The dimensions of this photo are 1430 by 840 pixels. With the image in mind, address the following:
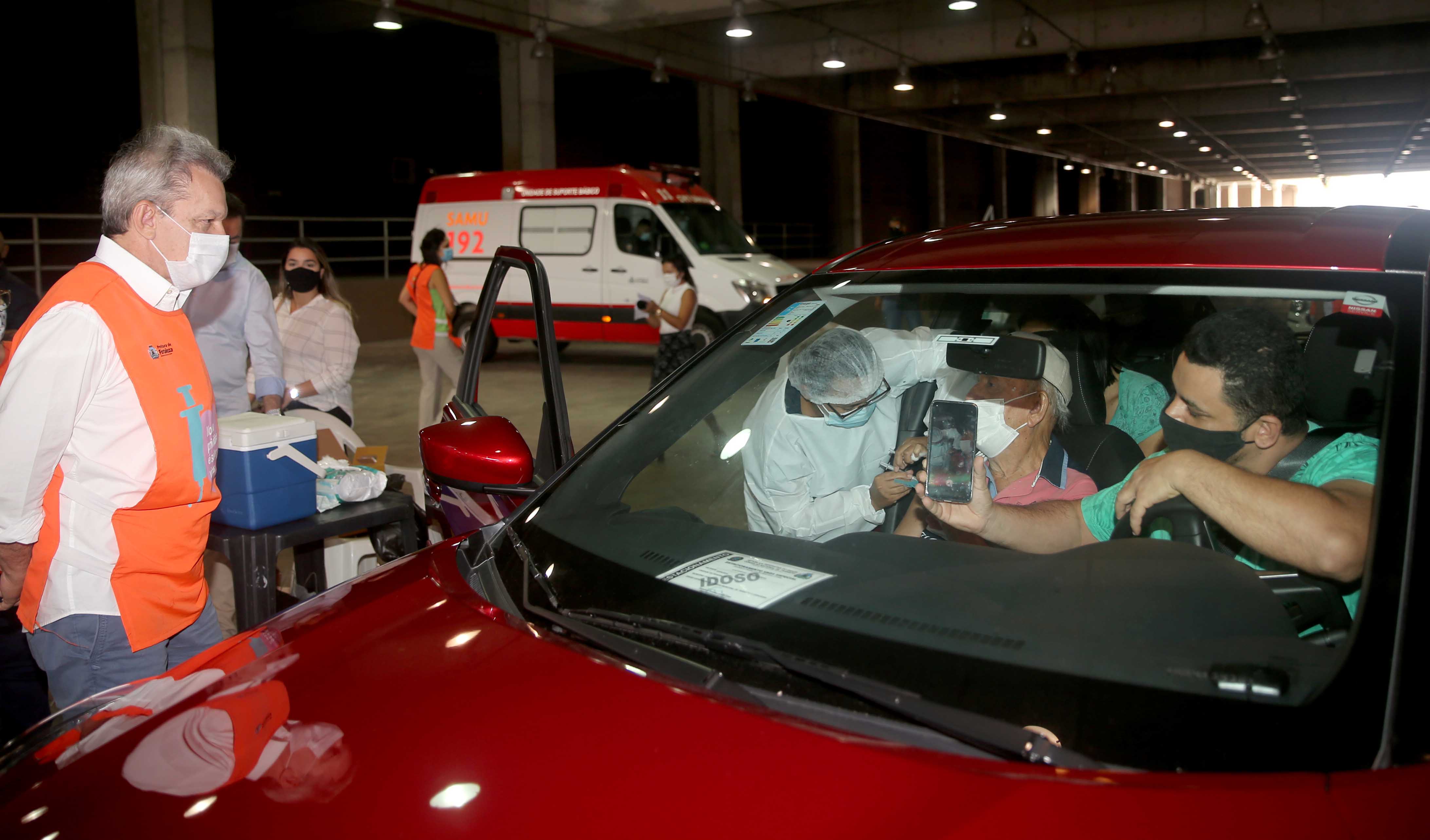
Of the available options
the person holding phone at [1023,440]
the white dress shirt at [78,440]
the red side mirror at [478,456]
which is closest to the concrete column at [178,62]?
the white dress shirt at [78,440]

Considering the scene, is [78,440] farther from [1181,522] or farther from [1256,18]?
[1256,18]

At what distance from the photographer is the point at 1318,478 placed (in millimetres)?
1610

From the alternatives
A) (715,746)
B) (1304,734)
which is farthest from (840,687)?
(1304,734)

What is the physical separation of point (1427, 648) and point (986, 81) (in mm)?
22931

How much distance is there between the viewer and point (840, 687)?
126 centimetres

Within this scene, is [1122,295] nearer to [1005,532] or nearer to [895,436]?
[1005,532]

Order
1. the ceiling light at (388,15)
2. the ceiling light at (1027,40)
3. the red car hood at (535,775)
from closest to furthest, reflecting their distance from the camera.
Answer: the red car hood at (535,775)
the ceiling light at (388,15)
the ceiling light at (1027,40)

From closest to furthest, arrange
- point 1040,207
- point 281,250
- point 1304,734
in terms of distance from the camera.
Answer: point 1304,734
point 281,250
point 1040,207

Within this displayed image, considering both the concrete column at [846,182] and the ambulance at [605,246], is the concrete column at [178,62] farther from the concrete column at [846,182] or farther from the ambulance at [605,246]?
the concrete column at [846,182]

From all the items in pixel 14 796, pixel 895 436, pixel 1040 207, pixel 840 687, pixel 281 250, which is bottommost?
pixel 14 796

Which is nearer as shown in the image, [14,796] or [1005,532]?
[14,796]

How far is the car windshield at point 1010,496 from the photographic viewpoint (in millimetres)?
1240

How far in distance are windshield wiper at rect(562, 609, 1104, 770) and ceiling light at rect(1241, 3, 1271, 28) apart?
13614mm

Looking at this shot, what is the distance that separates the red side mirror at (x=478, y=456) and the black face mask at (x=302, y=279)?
9.26 ft
